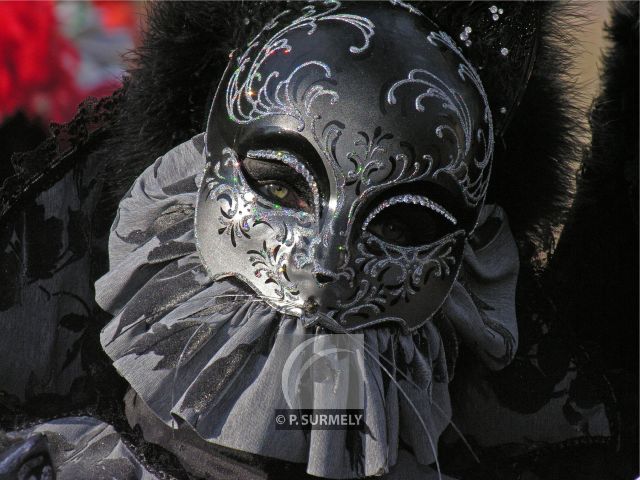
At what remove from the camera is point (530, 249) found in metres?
1.87

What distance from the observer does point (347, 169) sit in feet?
4.70

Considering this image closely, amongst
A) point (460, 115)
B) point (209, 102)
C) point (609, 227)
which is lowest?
point (609, 227)

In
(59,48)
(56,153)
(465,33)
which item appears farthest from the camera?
(59,48)

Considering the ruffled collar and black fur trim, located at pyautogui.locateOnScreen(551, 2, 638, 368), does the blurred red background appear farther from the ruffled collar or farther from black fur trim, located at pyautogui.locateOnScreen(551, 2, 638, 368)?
black fur trim, located at pyautogui.locateOnScreen(551, 2, 638, 368)

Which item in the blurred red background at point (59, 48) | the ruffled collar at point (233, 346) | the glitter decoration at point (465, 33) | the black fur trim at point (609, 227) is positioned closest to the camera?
the ruffled collar at point (233, 346)

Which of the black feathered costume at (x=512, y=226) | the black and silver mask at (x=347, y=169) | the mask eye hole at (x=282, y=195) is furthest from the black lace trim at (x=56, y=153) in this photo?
the mask eye hole at (x=282, y=195)

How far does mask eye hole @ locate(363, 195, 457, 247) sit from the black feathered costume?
25 centimetres

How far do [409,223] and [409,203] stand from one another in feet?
0.12

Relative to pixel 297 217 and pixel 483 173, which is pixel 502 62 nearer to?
pixel 483 173

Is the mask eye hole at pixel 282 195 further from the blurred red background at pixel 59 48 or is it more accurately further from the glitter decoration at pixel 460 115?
the blurred red background at pixel 59 48

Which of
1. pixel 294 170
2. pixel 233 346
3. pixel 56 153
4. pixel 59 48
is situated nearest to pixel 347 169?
pixel 294 170

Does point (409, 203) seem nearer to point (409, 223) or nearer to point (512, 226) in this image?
point (409, 223)

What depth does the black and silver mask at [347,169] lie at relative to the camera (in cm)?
144

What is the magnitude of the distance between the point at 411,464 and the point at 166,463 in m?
0.38
